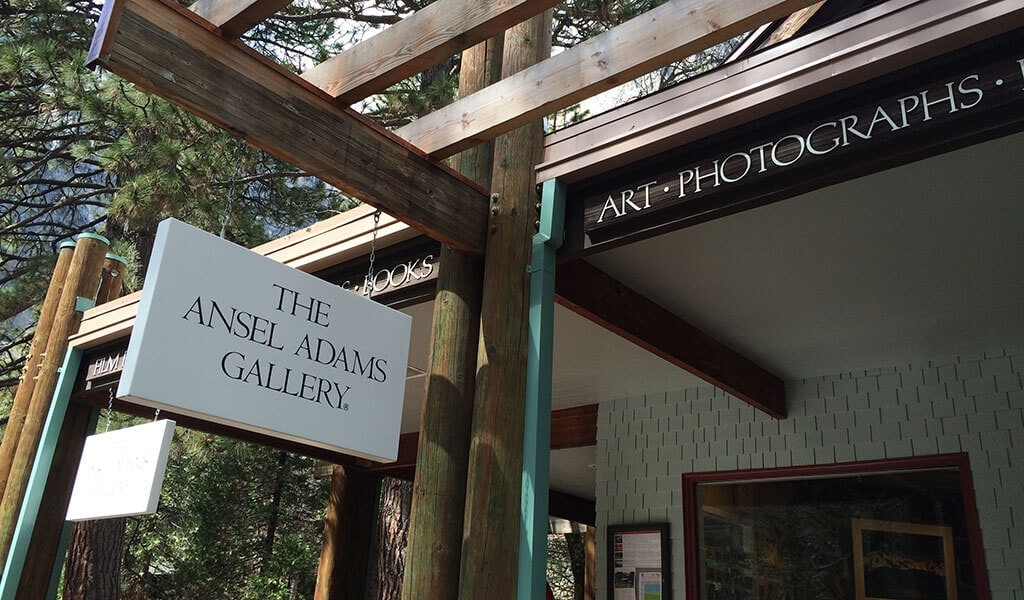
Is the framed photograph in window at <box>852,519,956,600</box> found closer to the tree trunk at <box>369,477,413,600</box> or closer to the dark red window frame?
the dark red window frame

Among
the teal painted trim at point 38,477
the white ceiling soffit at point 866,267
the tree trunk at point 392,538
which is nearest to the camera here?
the white ceiling soffit at point 866,267

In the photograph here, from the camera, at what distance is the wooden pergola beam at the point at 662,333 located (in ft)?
11.0

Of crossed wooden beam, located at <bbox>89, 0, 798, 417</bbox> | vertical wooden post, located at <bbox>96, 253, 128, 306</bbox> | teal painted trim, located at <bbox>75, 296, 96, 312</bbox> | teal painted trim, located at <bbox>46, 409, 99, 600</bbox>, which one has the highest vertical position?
vertical wooden post, located at <bbox>96, 253, 128, 306</bbox>

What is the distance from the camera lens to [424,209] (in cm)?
279

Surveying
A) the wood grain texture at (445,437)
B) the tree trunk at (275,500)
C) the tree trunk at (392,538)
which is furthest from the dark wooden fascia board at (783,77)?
the tree trunk at (275,500)

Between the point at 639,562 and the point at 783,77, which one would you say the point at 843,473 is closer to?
the point at 639,562

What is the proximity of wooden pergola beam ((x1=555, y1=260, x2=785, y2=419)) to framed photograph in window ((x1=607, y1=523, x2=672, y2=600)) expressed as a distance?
1052 millimetres

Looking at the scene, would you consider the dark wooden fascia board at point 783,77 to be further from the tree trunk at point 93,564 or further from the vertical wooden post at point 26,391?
the tree trunk at point 93,564

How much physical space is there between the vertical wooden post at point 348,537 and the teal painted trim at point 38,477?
2449mm

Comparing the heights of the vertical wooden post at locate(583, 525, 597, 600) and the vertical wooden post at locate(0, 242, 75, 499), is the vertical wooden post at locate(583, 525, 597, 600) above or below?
below

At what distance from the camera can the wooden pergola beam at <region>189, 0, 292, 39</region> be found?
2.09 m

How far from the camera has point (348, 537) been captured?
697cm

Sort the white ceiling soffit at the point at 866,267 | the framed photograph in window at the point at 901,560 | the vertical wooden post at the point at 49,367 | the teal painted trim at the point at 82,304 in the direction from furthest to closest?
1. the teal painted trim at the point at 82,304
2. the vertical wooden post at the point at 49,367
3. the framed photograph in window at the point at 901,560
4. the white ceiling soffit at the point at 866,267

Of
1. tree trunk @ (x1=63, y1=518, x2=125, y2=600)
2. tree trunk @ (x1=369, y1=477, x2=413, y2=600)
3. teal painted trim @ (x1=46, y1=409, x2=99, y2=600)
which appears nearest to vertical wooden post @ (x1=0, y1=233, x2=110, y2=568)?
teal painted trim @ (x1=46, y1=409, x2=99, y2=600)
